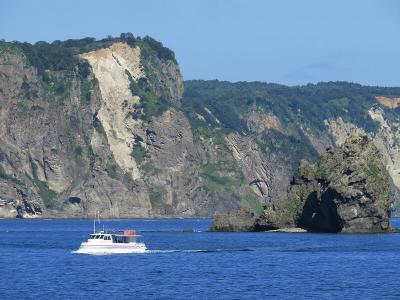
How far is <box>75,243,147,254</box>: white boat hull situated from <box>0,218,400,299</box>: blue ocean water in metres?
1.85

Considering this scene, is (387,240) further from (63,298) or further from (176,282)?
(63,298)

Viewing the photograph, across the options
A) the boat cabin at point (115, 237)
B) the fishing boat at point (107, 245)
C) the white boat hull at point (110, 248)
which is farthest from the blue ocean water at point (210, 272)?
→ the boat cabin at point (115, 237)

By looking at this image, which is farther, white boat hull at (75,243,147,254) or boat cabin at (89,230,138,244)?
boat cabin at (89,230,138,244)

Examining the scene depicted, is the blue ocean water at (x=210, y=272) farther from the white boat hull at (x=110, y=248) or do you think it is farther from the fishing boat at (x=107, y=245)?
the fishing boat at (x=107, y=245)

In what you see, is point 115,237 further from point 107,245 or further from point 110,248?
point 107,245

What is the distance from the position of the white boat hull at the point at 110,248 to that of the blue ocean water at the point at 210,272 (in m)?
1.85

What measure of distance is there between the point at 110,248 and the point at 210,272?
99.8 ft

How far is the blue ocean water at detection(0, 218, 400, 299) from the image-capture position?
364 feet

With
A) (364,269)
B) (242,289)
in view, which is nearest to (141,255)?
(364,269)

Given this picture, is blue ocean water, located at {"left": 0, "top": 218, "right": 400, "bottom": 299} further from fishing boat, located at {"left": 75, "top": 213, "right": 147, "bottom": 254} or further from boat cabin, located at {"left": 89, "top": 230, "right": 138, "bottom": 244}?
boat cabin, located at {"left": 89, "top": 230, "right": 138, "bottom": 244}

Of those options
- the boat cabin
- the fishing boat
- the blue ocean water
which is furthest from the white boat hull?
the blue ocean water

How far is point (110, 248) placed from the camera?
160 metres

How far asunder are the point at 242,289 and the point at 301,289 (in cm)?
539

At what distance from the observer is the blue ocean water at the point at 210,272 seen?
364 ft
